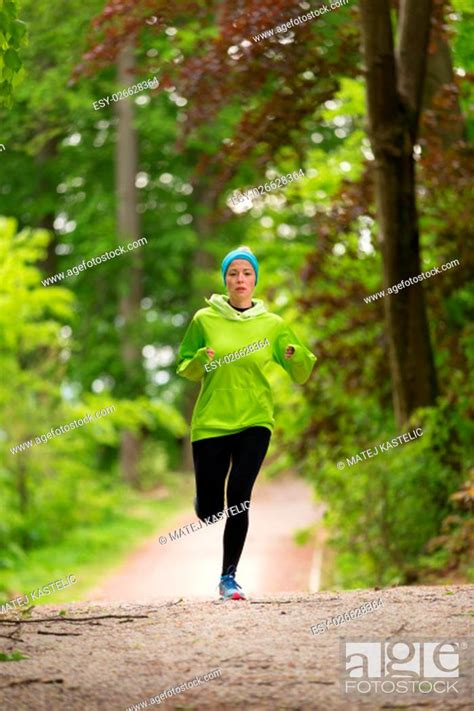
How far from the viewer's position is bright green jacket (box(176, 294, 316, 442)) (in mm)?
6910

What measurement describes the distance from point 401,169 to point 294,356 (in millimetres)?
4804

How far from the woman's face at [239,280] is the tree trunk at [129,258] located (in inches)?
854

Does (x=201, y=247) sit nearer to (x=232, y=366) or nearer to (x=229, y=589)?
(x=229, y=589)

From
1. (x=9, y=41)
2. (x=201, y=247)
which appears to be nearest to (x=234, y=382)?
(x=9, y=41)

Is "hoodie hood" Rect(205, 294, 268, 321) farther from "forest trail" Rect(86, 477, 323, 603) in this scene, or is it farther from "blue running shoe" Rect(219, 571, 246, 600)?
"forest trail" Rect(86, 477, 323, 603)

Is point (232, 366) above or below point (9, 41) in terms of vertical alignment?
below

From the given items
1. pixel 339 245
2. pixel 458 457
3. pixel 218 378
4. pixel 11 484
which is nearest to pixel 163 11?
pixel 339 245

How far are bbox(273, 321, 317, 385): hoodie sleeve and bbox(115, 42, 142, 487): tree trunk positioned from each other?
2177cm

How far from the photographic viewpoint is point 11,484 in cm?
1898

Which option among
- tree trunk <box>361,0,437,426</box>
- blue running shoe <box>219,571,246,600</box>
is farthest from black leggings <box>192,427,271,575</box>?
tree trunk <box>361,0,437,426</box>

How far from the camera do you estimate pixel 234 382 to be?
22.7 feet

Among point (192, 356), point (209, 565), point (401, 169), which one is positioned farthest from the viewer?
point (209, 565)

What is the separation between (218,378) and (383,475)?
5360mm

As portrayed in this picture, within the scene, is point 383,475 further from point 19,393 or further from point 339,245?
point 19,393
